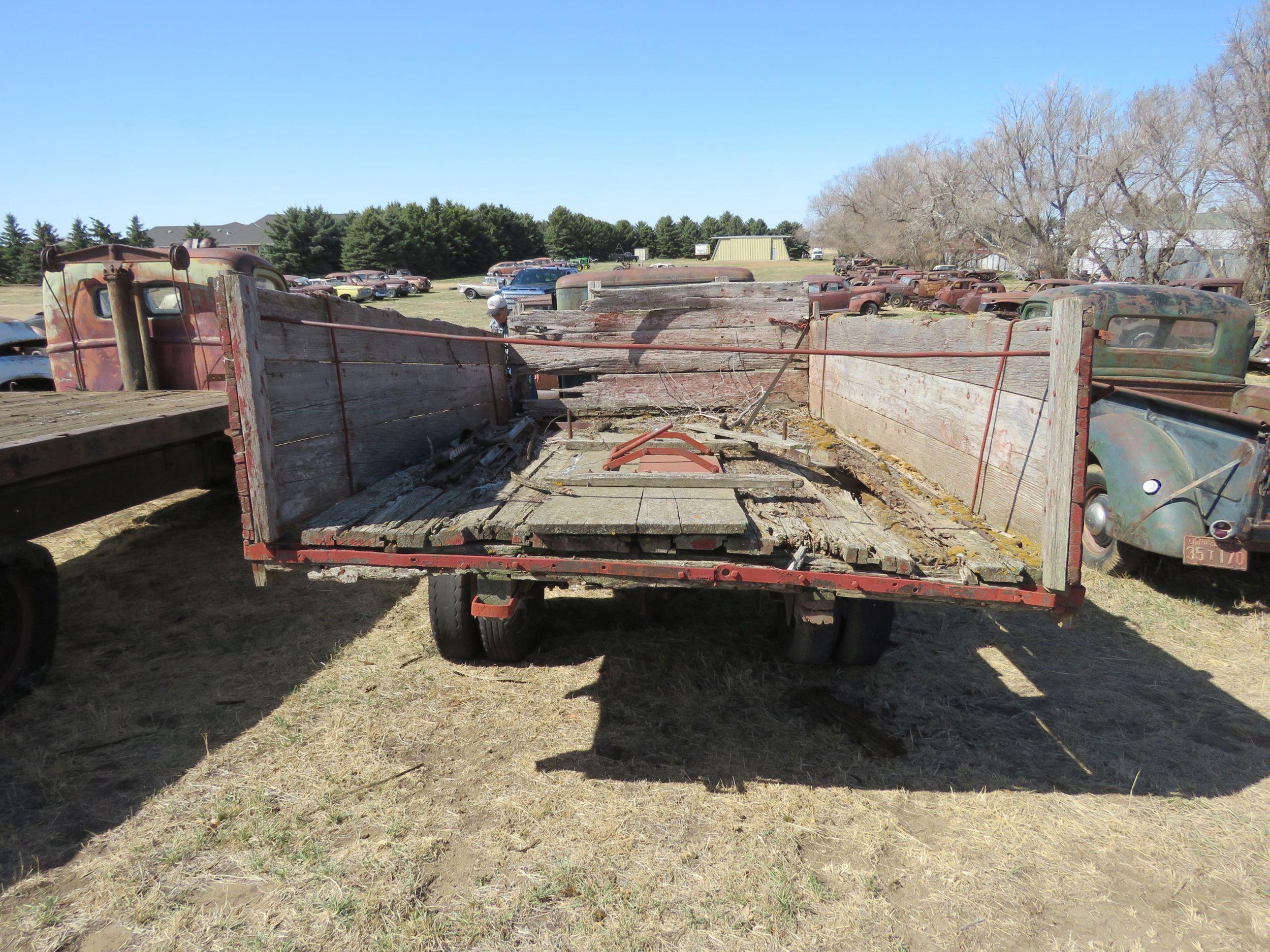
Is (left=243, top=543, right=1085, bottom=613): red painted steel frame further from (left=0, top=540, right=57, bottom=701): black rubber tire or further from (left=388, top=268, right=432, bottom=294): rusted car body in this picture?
(left=388, top=268, right=432, bottom=294): rusted car body

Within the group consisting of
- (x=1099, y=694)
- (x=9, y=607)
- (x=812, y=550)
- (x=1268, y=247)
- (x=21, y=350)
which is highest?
(x=1268, y=247)

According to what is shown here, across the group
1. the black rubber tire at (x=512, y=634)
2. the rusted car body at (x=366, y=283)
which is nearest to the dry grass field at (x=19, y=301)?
the rusted car body at (x=366, y=283)

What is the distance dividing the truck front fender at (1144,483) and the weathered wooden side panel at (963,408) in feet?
4.62

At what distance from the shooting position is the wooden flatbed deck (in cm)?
248

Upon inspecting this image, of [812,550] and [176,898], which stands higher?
[812,550]

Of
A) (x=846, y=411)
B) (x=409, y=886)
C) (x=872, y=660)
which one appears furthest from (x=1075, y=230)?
(x=409, y=886)

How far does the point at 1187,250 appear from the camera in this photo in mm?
25797

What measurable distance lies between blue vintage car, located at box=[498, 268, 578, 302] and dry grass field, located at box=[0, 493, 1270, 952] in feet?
56.2

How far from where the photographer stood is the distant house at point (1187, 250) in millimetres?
21828

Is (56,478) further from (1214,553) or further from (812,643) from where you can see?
(1214,553)

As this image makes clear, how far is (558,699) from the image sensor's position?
3.56 m

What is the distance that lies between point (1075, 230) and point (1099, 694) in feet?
105

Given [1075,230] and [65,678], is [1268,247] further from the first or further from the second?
[65,678]

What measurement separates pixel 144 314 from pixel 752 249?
253 ft
